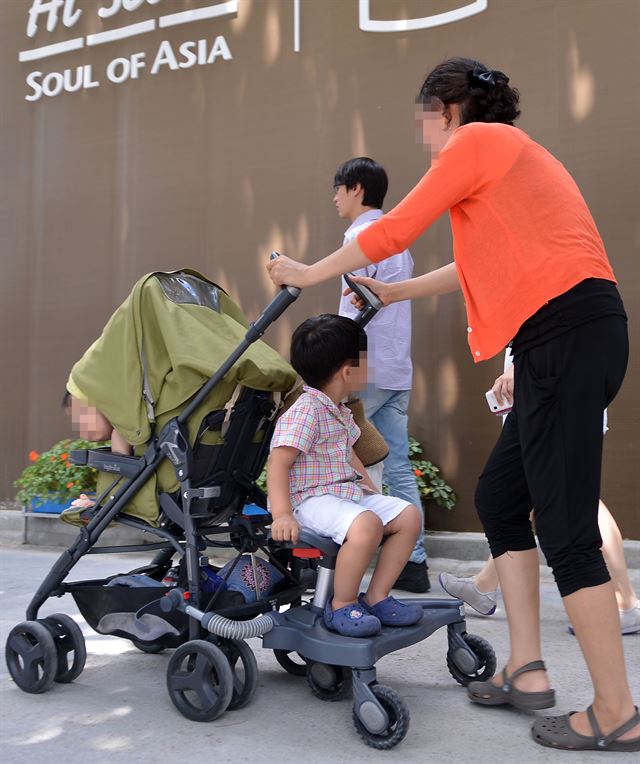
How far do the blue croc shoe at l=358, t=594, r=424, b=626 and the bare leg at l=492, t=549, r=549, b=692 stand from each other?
0.28m

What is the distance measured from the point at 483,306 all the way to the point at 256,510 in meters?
1.37

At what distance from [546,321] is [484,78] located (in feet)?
2.50

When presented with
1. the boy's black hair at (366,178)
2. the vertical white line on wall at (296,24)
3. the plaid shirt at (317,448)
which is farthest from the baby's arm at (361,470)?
the vertical white line on wall at (296,24)

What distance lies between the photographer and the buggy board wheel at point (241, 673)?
2836mm

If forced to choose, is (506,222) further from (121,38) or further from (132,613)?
(121,38)

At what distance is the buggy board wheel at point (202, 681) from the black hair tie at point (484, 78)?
72.3 inches

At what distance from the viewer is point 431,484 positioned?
5.61m

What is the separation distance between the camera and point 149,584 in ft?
A: 10.3

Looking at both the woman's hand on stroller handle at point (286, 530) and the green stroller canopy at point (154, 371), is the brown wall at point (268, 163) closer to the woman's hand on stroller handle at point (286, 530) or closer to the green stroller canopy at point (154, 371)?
the green stroller canopy at point (154, 371)

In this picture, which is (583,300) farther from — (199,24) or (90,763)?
(199,24)

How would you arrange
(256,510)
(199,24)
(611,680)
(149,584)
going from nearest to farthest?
1. (611,680)
2. (149,584)
3. (256,510)
4. (199,24)

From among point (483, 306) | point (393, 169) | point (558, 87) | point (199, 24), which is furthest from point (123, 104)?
point (483, 306)

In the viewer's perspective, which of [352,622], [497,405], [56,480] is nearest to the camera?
[352,622]

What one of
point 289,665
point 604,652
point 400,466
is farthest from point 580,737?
point 400,466
